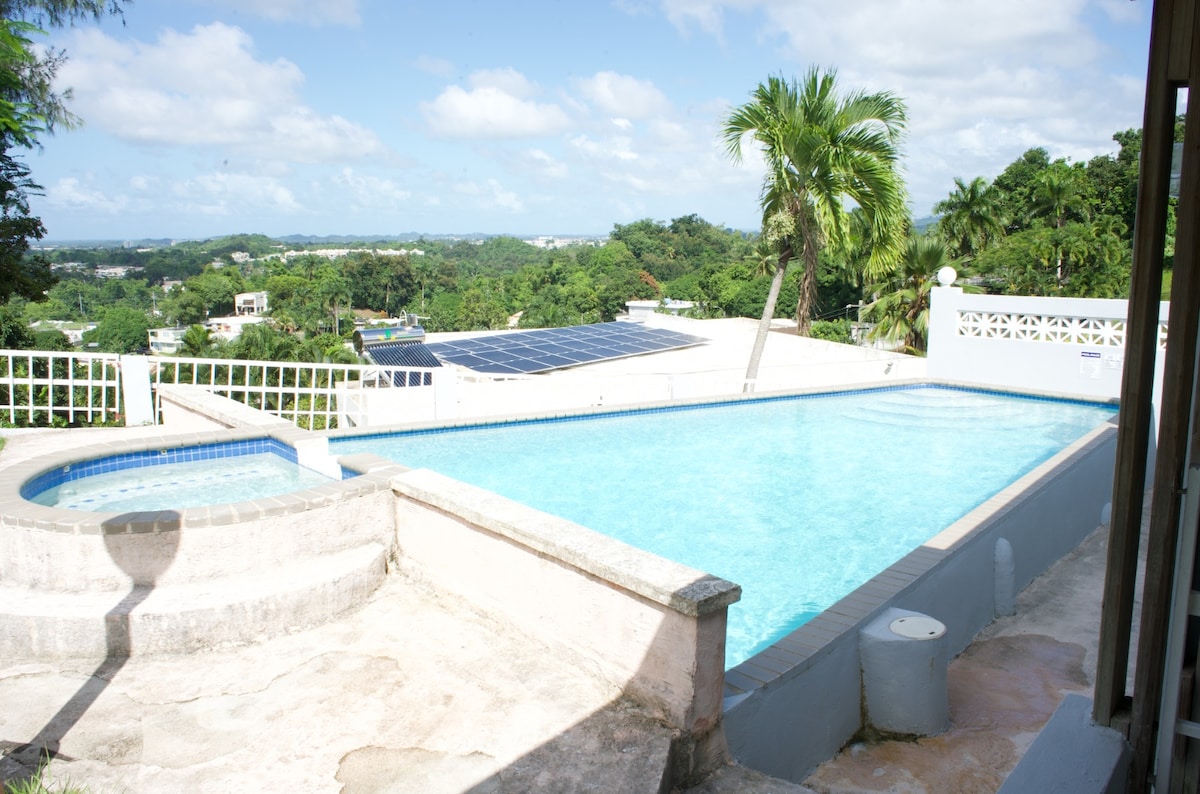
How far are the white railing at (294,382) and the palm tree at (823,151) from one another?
6258mm

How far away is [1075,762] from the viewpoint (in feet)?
Answer: 8.37

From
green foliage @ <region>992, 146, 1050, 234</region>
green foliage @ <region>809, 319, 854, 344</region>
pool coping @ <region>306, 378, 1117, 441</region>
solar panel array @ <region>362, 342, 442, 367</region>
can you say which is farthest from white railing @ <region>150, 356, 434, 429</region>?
green foliage @ <region>992, 146, 1050, 234</region>

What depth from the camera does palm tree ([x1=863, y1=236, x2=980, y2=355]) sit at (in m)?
22.2

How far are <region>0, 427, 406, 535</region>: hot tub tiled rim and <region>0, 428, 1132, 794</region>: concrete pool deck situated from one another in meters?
0.63

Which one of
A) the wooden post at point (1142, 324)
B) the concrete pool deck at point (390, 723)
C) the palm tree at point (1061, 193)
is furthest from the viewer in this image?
the palm tree at point (1061, 193)

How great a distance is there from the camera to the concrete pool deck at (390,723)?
3049mm

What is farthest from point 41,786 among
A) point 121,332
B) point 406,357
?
point 121,332

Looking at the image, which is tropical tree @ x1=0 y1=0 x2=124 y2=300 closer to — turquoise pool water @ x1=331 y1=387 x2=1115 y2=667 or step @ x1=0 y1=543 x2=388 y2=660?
turquoise pool water @ x1=331 y1=387 x2=1115 y2=667

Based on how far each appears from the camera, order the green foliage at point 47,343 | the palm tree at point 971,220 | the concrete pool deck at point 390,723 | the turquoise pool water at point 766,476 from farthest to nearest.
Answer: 1. the palm tree at point 971,220
2. the green foliage at point 47,343
3. the turquoise pool water at point 766,476
4. the concrete pool deck at point 390,723

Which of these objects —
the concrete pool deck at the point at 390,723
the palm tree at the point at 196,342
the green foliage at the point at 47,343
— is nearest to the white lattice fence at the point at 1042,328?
the concrete pool deck at the point at 390,723

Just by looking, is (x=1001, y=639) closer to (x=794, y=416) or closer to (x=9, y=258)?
(x=794, y=416)

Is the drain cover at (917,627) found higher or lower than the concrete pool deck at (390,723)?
higher

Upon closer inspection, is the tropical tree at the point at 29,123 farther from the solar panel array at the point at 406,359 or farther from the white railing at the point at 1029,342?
the white railing at the point at 1029,342

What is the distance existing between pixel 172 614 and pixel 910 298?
2146cm
